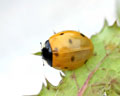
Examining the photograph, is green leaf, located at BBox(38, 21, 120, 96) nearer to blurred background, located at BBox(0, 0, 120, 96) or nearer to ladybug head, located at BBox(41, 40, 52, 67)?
ladybug head, located at BBox(41, 40, 52, 67)

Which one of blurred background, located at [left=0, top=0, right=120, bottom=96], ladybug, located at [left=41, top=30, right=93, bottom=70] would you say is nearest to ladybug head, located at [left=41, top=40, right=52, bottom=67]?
ladybug, located at [left=41, top=30, right=93, bottom=70]

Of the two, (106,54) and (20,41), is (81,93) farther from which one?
(20,41)

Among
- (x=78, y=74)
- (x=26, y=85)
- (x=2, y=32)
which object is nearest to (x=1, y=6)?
(x=2, y=32)

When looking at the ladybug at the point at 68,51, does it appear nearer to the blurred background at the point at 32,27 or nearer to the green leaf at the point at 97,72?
the green leaf at the point at 97,72

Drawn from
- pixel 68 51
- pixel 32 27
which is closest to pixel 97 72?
pixel 68 51

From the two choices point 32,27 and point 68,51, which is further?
point 32,27

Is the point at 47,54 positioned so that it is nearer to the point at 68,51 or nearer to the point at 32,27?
the point at 68,51

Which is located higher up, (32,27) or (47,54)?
(47,54)

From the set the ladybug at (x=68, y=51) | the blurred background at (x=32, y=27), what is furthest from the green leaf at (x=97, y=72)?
the blurred background at (x=32, y=27)
